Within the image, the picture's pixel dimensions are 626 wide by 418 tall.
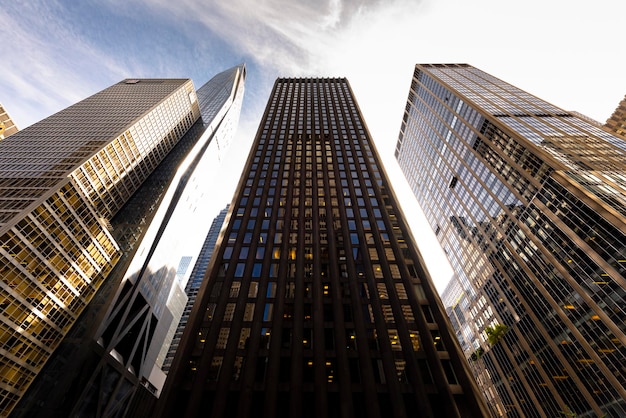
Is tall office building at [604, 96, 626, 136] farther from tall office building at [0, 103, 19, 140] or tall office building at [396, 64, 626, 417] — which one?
tall office building at [0, 103, 19, 140]

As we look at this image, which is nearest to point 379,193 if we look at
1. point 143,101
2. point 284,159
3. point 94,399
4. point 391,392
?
point 284,159

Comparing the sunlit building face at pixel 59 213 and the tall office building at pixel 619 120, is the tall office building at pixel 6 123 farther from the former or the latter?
the tall office building at pixel 619 120

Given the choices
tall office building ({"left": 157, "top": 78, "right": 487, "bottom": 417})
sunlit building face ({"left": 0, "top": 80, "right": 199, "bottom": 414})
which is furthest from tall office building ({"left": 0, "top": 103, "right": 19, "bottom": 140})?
tall office building ({"left": 157, "top": 78, "right": 487, "bottom": 417})

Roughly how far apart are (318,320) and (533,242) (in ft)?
198

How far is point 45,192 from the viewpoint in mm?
55469

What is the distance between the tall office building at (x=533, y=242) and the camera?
5003 cm

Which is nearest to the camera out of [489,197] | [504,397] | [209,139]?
[504,397]

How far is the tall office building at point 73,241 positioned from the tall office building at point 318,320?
35.1 meters

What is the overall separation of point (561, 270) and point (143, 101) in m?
134

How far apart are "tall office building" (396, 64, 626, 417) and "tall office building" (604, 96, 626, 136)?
4468 centimetres

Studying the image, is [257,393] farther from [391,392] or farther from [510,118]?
[510,118]

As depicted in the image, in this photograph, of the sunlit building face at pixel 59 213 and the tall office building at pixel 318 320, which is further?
the sunlit building face at pixel 59 213

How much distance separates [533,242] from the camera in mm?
65688

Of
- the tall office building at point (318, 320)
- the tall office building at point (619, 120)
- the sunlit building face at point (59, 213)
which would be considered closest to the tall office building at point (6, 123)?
the sunlit building face at point (59, 213)
